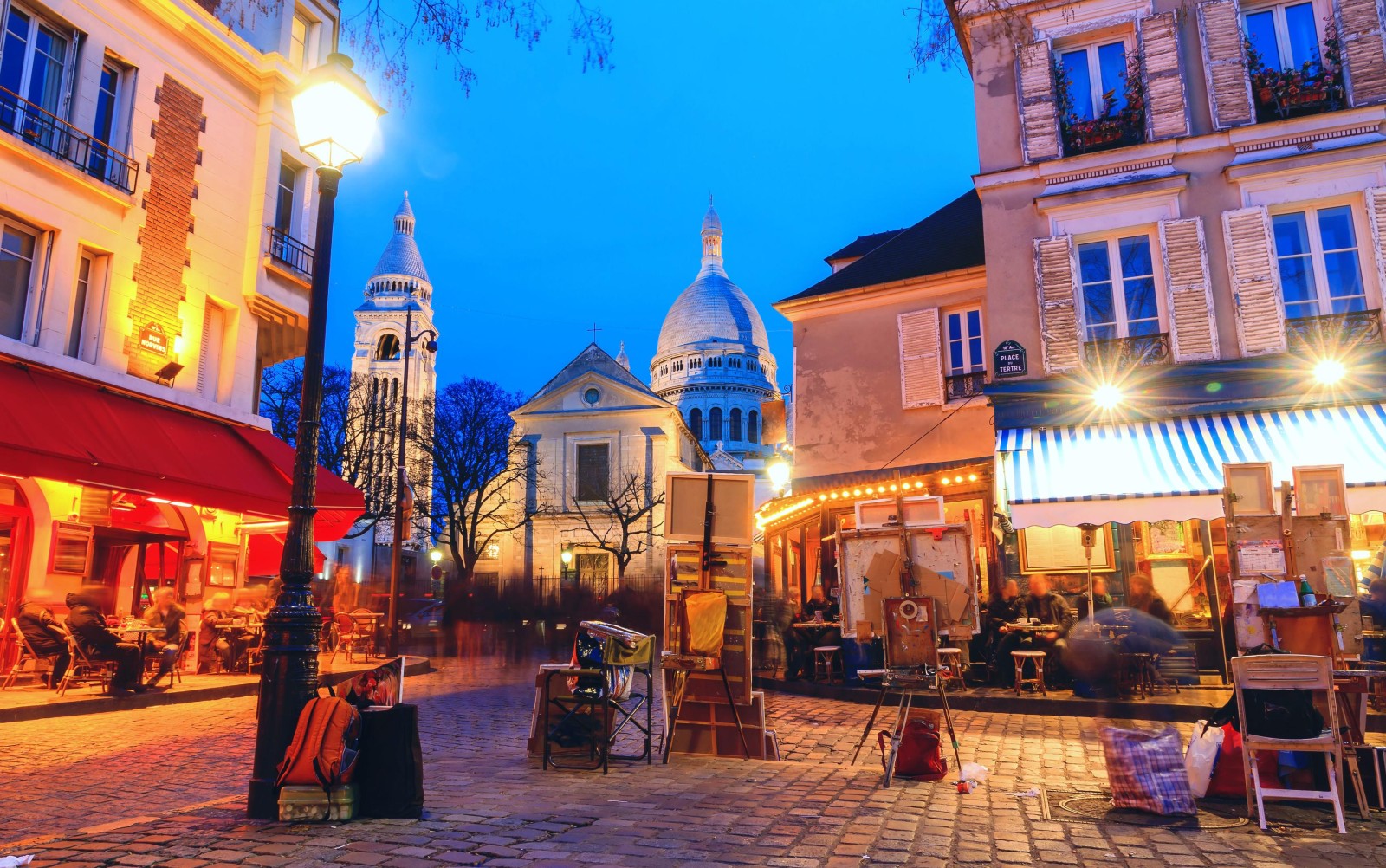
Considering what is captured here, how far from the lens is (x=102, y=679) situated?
418 inches

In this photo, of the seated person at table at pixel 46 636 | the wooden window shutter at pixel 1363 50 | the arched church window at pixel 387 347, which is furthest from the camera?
the arched church window at pixel 387 347

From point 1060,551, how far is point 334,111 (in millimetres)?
10947

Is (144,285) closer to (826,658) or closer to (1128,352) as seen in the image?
(826,658)

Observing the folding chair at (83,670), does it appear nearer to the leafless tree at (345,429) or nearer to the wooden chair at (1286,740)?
the wooden chair at (1286,740)

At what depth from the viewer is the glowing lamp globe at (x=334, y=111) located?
547cm

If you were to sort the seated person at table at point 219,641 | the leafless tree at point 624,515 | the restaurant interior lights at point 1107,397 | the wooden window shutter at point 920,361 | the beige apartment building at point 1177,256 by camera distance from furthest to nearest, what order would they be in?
the leafless tree at point 624,515 < the wooden window shutter at point 920,361 < the seated person at table at point 219,641 < the restaurant interior lights at point 1107,397 < the beige apartment building at point 1177,256

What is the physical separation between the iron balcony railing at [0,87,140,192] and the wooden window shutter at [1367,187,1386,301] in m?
16.0

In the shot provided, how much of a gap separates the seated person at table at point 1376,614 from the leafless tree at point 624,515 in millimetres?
30926

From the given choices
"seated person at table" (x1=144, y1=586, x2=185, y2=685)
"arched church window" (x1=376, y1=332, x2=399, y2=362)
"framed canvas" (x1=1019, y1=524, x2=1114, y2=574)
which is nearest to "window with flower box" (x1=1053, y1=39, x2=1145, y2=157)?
"framed canvas" (x1=1019, y1=524, x2=1114, y2=574)

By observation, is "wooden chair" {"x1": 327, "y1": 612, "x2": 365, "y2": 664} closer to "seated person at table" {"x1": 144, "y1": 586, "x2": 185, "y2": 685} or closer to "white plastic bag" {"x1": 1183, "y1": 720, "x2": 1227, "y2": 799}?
"seated person at table" {"x1": 144, "y1": 586, "x2": 185, "y2": 685}

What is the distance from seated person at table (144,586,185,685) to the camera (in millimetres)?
11172

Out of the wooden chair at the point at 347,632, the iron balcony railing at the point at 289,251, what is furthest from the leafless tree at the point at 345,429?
the iron balcony railing at the point at 289,251

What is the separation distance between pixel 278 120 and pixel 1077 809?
15.3m

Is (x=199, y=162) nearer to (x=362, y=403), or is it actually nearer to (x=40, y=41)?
(x=40, y=41)
